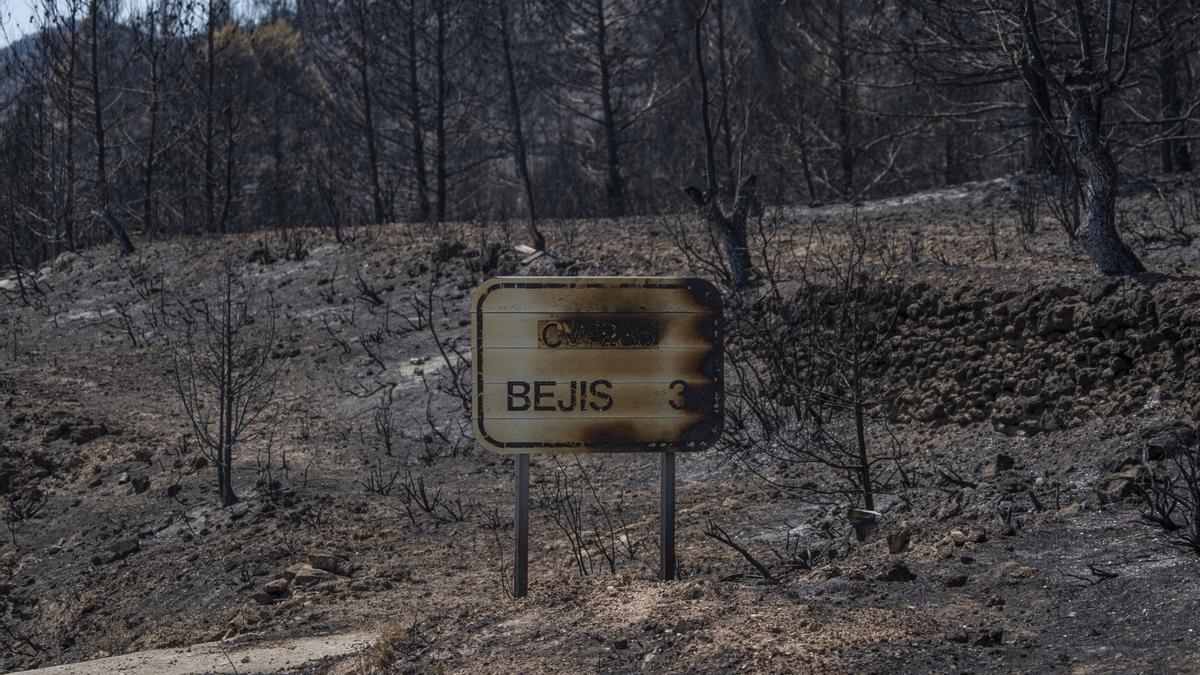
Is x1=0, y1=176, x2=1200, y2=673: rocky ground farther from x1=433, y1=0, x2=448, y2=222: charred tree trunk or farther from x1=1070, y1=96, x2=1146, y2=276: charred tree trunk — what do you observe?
x1=433, y1=0, x2=448, y2=222: charred tree trunk

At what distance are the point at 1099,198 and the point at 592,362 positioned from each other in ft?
16.3

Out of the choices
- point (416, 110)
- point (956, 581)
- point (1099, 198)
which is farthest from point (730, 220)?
point (416, 110)

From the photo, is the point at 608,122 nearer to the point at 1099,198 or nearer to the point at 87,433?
the point at 87,433

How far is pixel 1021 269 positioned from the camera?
31.7ft

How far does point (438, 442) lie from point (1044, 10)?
963 centimetres

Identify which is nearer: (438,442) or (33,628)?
(33,628)

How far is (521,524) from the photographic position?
18.0 feet

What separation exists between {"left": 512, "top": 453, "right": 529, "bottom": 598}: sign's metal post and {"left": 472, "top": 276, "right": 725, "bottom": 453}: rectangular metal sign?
12 cm

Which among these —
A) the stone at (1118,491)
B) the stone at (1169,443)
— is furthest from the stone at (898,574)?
the stone at (1169,443)

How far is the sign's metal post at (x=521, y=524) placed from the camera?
215 inches

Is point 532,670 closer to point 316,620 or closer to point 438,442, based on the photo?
point 316,620

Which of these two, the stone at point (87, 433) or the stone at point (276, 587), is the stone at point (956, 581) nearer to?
the stone at point (276, 587)

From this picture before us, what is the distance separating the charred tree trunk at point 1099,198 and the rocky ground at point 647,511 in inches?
17.0

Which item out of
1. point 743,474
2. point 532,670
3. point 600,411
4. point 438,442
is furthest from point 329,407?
point 532,670
